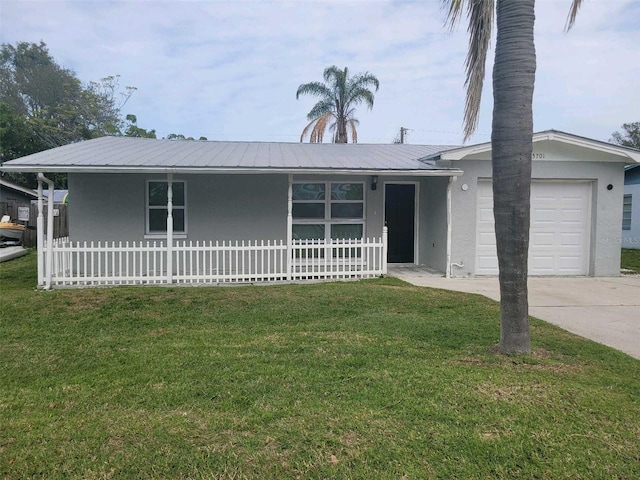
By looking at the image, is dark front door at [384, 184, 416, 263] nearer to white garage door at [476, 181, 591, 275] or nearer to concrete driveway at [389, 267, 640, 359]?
concrete driveway at [389, 267, 640, 359]

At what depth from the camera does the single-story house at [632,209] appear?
18.8 metres

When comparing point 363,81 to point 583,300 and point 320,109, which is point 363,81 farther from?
point 583,300

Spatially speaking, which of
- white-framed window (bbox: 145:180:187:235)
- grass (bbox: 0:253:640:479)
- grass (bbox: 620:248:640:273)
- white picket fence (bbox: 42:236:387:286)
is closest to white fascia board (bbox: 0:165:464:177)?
white picket fence (bbox: 42:236:387:286)

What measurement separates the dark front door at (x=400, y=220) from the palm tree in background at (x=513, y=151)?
24.0ft

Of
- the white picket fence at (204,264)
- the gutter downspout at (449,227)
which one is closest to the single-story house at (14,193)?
the white picket fence at (204,264)

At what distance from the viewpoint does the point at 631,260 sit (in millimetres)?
14586

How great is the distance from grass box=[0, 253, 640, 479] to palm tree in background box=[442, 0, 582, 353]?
1.94 feet

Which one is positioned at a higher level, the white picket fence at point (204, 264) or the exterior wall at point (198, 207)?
the exterior wall at point (198, 207)

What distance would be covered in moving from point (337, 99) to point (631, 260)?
16.3 m

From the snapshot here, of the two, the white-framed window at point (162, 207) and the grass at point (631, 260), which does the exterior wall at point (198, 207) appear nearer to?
the white-framed window at point (162, 207)

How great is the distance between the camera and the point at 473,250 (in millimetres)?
10625

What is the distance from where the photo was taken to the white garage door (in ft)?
35.6

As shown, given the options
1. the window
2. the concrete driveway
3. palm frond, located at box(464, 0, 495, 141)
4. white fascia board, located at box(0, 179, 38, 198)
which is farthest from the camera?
white fascia board, located at box(0, 179, 38, 198)

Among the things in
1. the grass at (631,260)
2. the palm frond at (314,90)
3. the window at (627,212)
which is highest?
the palm frond at (314,90)
